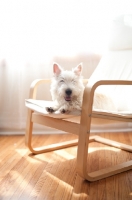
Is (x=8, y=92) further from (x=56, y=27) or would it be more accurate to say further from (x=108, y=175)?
(x=108, y=175)

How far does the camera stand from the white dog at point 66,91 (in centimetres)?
154

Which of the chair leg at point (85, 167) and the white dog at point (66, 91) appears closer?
the chair leg at point (85, 167)

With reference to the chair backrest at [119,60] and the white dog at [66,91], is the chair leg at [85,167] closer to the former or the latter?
the white dog at [66,91]

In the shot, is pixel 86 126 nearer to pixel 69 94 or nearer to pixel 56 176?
pixel 69 94

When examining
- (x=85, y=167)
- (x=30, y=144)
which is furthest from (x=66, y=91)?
(x=30, y=144)

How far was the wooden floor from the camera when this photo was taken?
50.7 inches

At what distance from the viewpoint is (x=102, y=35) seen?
8.28ft

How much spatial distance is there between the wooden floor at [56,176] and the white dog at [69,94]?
16.8 inches

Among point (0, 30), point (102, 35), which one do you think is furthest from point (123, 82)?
point (0, 30)

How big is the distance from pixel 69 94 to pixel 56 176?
1.78ft

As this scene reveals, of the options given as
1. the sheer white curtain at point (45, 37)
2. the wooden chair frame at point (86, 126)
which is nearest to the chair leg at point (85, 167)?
the wooden chair frame at point (86, 126)

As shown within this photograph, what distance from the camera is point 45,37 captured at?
250cm

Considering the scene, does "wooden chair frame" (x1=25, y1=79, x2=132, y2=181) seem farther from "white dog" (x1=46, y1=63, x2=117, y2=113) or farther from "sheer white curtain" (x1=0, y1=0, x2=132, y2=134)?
"sheer white curtain" (x1=0, y1=0, x2=132, y2=134)

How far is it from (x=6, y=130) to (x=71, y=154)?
3.34 ft
